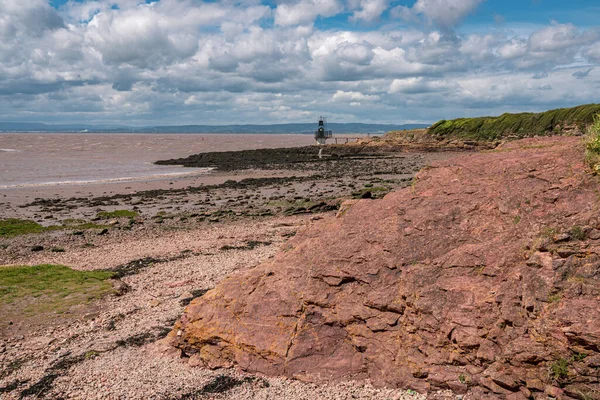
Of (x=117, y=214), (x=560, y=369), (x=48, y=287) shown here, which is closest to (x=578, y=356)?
(x=560, y=369)

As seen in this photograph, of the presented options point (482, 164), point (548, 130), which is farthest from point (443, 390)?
point (548, 130)

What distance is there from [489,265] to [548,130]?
62111 millimetres

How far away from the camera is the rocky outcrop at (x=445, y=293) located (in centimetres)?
635

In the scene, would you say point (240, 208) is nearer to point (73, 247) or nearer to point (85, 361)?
point (73, 247)

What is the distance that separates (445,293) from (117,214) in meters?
24.3

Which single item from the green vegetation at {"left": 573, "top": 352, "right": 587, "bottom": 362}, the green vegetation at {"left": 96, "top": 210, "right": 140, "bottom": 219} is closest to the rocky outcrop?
the green vegetation at {"left": 573, "top": 352, "right": 587, "bottom": 362}

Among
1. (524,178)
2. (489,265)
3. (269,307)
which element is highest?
(524,178)

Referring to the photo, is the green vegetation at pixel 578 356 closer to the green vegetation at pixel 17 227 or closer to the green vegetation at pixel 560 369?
the green vegetation at pixel 560 369

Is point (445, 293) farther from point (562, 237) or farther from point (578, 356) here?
point (578, 356)

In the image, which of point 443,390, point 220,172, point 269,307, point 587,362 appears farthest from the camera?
point 220,172

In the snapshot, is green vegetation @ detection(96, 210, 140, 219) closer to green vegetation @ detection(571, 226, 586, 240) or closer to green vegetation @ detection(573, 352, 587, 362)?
green vegetation @ detection(571, 226, 586, 240)

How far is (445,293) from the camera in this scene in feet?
24.1

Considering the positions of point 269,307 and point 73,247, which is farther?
point 73,247

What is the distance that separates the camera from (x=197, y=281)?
14586mm
